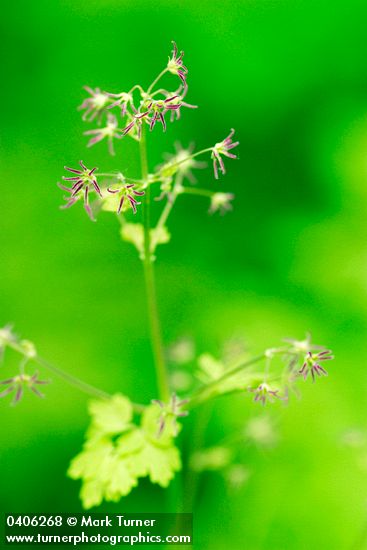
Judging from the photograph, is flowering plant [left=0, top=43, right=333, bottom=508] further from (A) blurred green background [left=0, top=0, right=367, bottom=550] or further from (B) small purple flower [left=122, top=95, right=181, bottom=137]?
(A) blurred green background [left=0, top=0, right=367, bottom=550]

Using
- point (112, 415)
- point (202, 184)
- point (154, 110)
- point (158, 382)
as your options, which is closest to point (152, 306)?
point (158, 382)

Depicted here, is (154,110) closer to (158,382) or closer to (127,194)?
(127,194)

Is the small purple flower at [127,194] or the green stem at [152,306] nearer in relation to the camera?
the small purple flower at [127,194]

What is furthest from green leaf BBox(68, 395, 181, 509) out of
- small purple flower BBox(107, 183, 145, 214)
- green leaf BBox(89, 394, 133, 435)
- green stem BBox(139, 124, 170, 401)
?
small purple flower BBox(107, 183, 145, 214)

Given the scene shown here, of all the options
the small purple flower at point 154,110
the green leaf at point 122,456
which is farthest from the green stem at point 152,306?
the small purple flower at point 154,110

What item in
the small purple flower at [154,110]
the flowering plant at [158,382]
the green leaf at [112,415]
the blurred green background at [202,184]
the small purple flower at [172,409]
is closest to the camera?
the small purple flower at [154,110]

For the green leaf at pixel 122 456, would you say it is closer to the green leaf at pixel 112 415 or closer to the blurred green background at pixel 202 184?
the green leaf at pixel 112 415

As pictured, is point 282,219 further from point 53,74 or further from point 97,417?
point 97,417

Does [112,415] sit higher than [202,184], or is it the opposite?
[202,184]
